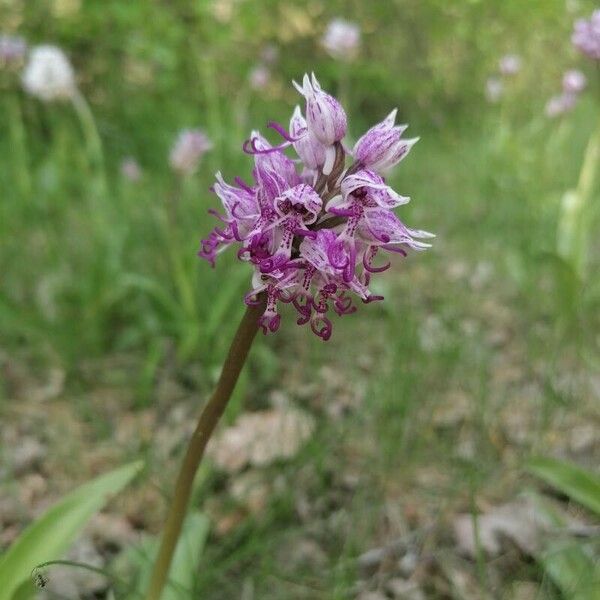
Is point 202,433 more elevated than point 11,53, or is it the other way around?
point 11,53

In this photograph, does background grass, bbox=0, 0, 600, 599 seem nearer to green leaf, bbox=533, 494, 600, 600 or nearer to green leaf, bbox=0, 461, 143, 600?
green leaf, bbox=533, 494, 600, 600

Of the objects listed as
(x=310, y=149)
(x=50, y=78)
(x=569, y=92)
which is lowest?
(x=310, y=149)

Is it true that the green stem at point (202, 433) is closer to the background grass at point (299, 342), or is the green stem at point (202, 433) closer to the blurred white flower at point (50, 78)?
the background grass at point (299, 342)

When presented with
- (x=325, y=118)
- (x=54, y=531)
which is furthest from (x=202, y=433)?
(x=325, y=118)

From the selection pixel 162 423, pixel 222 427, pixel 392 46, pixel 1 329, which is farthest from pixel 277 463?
pixel 392 46

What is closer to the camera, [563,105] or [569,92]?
[569,92]

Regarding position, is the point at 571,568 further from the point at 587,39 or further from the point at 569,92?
the point at 569,92

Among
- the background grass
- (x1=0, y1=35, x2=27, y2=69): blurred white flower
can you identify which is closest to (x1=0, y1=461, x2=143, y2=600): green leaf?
the background grass
